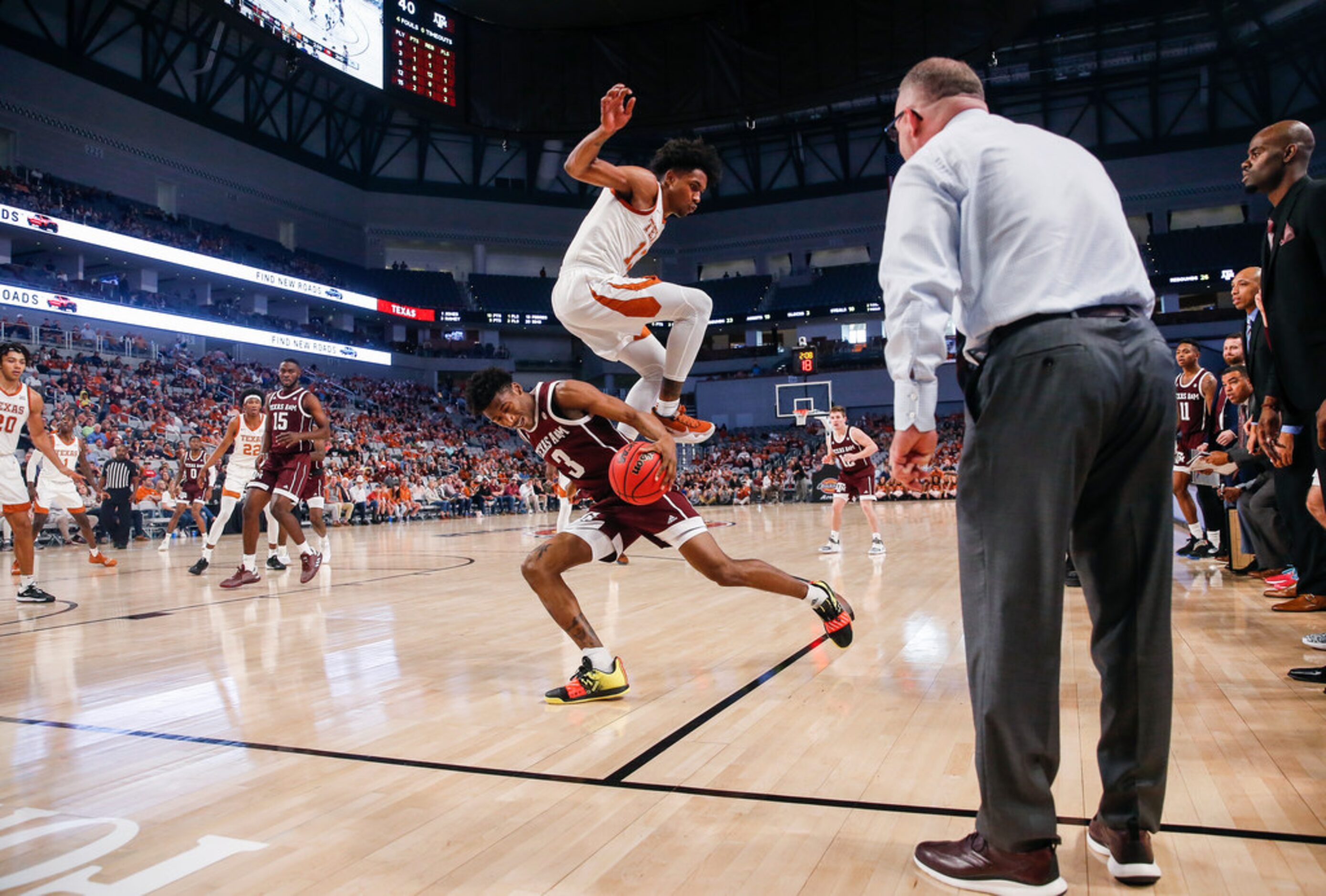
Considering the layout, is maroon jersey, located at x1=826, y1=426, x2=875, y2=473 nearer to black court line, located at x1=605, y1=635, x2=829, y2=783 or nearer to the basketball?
Answer: black court line, located at x1=605, y1=635, x2=829, y2=783

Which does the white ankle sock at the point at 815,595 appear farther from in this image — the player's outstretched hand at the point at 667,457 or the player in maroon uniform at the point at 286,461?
the player in maroon uniform at the point at 286,461

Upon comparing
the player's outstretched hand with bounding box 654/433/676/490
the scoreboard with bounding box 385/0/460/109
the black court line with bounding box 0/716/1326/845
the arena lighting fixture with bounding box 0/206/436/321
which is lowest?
the black court line with bounding box 0/716/1326/845

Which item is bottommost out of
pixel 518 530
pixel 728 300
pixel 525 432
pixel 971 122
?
pixel 518 530

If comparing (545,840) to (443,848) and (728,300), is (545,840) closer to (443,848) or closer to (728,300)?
(443,848)

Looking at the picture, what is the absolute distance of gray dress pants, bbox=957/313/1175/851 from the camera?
1.79 m

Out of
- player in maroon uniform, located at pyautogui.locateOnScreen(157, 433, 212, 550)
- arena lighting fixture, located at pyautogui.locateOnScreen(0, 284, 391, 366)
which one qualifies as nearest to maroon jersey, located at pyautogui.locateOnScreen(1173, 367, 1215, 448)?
player in maroon uniform, located at pyautogui.locateOnScreen(157, 433, 212, 550)

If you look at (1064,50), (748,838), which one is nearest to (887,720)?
(748,838)

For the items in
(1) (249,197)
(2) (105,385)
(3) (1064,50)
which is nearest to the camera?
(2) (105,385)

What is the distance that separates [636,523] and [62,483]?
1152cm

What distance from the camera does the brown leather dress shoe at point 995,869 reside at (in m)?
1.79

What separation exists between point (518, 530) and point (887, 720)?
13.8m

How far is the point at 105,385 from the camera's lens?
20.7 metres

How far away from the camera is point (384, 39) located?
18.6 metres

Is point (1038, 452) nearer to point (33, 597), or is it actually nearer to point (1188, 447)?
point (1188, 447)
